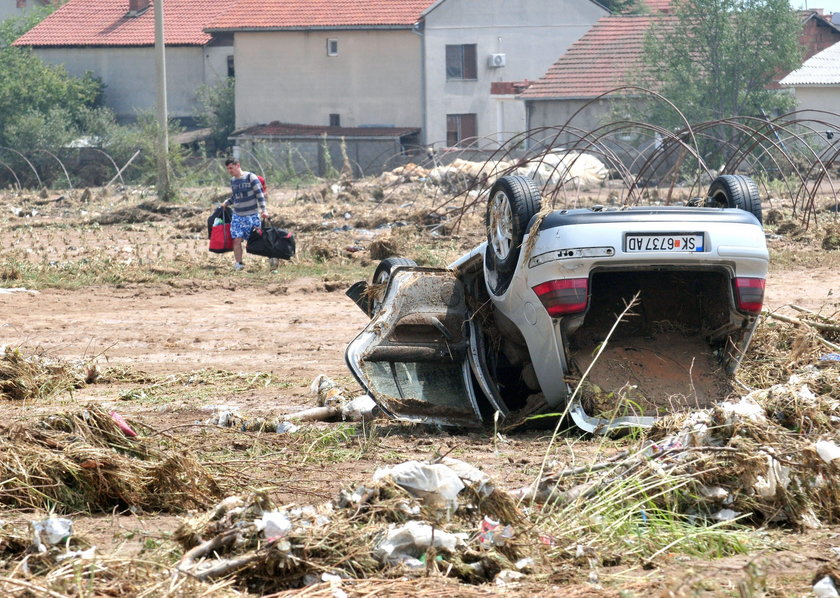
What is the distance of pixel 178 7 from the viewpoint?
2296 inches

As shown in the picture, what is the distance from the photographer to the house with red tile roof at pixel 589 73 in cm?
4331

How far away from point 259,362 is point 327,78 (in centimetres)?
4115

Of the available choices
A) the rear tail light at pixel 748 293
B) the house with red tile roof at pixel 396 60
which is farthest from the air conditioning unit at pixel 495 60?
the rear tail light at pixel 748 293

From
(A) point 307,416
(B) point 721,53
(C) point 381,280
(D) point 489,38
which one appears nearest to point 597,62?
(D) point 489,38

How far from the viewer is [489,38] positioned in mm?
48812

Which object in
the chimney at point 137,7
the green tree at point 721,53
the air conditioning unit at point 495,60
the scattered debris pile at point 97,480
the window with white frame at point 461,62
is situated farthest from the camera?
the chimney at point 137,7

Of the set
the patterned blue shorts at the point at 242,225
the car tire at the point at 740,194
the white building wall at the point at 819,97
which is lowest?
the patterned blue shorts at the point at 242,225

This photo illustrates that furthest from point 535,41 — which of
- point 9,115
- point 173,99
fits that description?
point 9,115

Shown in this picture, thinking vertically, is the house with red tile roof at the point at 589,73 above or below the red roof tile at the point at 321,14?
below

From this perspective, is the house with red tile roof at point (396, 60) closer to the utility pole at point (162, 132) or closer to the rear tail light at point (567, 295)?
the utility pole at point (162, 132)

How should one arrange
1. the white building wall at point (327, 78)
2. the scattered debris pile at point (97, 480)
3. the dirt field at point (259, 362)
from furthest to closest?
the white building wall at point (327, 78), the scattered debris pile at point (97, 480), the dirt field at point (259, 362)

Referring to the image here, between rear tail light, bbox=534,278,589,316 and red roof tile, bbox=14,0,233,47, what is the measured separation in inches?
1997

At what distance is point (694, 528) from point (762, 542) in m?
0.28

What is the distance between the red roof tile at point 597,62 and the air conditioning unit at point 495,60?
311 cm
